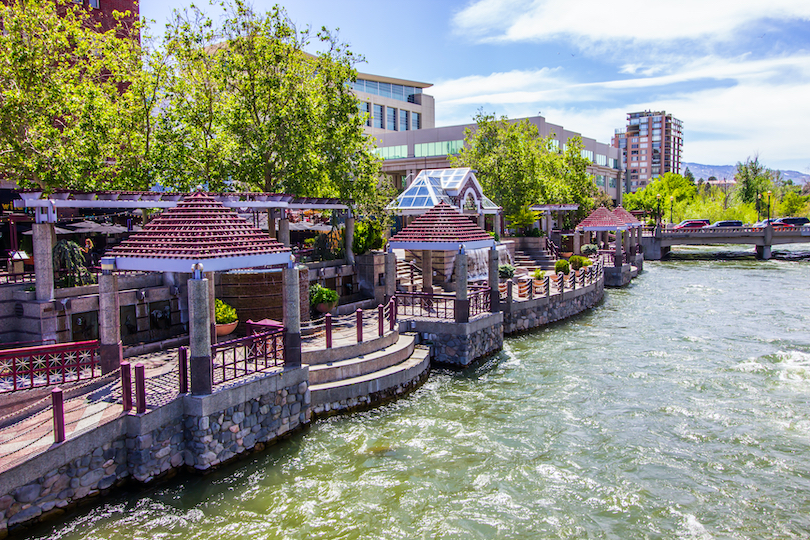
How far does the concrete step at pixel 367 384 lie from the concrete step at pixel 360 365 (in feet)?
0.36

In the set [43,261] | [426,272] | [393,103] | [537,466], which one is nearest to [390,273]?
[426,272]

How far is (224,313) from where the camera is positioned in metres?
Answer: 14.8

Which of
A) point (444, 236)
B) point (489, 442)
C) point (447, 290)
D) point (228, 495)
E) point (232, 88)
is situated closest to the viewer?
point (228, 495)

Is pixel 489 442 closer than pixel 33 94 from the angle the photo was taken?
Yes

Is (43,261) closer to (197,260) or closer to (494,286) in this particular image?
(197,260)

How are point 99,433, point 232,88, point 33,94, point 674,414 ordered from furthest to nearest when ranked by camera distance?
point 232,88, point 33,94, point 674,414, point 99,433

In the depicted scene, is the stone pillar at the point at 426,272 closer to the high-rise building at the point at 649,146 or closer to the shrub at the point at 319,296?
the shrub at the point at 319,296

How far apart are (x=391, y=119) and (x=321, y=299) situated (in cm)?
5448

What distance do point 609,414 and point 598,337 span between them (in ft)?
28.9

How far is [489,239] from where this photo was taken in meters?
19.5

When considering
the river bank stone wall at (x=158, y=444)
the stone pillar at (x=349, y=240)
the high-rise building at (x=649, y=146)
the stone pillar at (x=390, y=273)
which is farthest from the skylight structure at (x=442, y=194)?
the high-rise building at (x=649, y=146)

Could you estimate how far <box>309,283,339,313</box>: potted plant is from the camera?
18.0m

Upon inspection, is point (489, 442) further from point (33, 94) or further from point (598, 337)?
point (33, 94)

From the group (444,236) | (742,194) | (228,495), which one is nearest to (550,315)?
(444,236)
